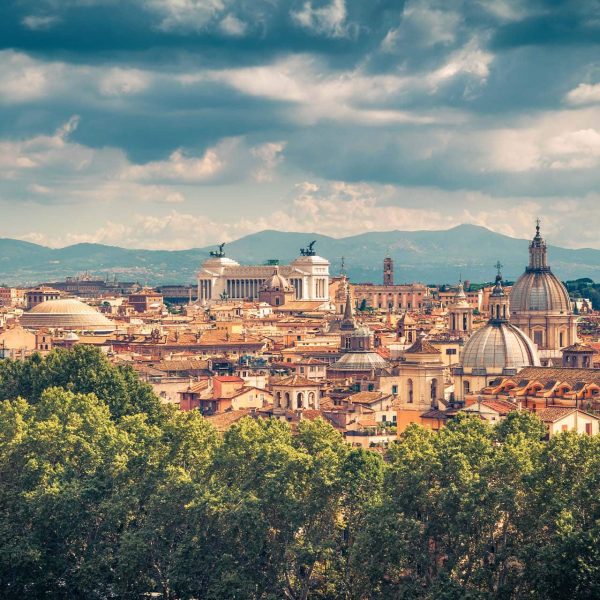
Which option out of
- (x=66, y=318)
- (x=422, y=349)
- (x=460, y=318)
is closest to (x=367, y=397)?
(x=422, y=349)

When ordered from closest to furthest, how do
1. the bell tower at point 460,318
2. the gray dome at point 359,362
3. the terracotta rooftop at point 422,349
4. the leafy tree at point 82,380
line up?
the leafy tree at point 82,380, the terracotta rooftop at point 422,349, the gray dome at point 359,362, the bell tower at point 460,318

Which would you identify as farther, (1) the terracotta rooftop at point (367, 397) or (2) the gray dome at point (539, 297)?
(2) the gray dome at point (539, 297)

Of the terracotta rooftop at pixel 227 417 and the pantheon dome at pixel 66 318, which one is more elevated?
the pantheon dome at pixel 66 318

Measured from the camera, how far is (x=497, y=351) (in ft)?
320

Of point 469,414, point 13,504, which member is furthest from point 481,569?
point 469,414

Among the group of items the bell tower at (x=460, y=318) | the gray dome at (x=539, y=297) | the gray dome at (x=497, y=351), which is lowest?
the gray dome at (x=497, y=351)

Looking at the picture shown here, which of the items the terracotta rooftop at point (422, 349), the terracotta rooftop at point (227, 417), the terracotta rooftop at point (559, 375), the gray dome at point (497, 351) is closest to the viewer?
the terracotta rooftop at point (227, 417)

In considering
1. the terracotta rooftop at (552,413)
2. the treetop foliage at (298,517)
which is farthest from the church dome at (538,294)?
the treetop foliage at (298,517)

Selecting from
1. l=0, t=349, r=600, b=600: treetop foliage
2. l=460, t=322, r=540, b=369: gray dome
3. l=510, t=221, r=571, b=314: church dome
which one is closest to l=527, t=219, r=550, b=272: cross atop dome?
l=510, t=221, r=571, b=314: church dome

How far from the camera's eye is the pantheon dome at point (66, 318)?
167m

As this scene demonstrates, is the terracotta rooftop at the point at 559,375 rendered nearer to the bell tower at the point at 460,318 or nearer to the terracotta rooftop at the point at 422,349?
the terracotta rooftop at the point at 422,349

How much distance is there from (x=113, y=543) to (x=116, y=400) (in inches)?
1263

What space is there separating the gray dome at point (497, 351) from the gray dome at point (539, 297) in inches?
1083

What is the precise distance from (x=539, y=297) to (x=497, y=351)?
1218 inches
